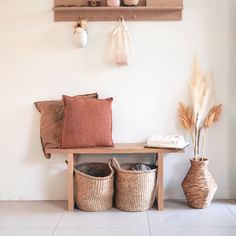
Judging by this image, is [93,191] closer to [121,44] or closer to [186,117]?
[186,117]

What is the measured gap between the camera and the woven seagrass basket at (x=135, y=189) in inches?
115

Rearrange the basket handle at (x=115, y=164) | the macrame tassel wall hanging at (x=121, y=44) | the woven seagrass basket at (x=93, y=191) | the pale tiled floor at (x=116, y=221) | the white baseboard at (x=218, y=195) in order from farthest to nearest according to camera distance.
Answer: the white baseboard at (x=218, y=195) < the macrame tassel wall hanging at (x=121, y=44) < the basket handle at (x=115, y=164) < the woven seagrass basket at (x=93, y=191) < the pale tiled floor at (x=116, y=221)

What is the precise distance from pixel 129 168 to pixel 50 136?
770 mm

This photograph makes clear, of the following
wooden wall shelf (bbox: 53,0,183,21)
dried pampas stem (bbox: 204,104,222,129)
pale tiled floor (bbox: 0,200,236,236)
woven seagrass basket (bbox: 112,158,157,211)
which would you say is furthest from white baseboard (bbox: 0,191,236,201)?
wooden wall shelf (bbox: 53,0,183,21)

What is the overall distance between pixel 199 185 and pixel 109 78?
1.25 meters

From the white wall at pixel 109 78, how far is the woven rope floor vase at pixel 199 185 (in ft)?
0.84

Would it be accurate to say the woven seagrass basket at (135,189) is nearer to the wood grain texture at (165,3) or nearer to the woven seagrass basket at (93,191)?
the woven seagrass basket at (93,191)

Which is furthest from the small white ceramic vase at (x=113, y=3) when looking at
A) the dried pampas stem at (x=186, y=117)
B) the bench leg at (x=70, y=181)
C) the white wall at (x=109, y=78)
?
the bench leg at (x=70, y=181)

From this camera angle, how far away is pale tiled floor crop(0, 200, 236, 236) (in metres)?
2.56

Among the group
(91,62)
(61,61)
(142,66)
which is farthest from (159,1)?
(61,61)

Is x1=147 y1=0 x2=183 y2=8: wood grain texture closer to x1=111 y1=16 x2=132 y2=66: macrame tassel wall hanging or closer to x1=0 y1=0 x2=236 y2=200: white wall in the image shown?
x1=0 y1=0 x2=236 y2=200: white wall

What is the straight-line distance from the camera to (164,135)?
3.27 m

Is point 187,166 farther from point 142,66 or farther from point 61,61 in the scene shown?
point 61,61

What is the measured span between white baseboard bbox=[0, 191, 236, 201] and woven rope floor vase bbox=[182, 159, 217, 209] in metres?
0.26
